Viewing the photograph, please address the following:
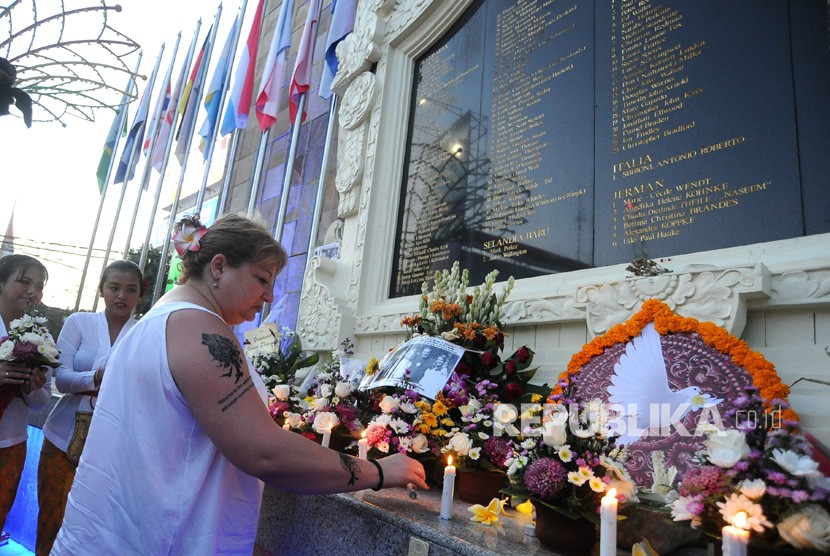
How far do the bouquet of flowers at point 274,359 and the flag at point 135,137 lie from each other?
970cm

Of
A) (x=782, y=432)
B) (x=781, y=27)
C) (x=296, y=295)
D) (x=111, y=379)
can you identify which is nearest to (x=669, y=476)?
(x=782, y=432)

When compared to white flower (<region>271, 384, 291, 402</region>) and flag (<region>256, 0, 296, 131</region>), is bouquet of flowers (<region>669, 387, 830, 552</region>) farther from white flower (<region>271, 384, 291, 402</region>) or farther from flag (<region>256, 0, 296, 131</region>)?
flag (<region>256, 0, 296, 131</region>)

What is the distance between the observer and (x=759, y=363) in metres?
1.92

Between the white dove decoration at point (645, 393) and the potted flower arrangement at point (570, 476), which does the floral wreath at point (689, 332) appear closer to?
the white dove decoration at point (645, 393)

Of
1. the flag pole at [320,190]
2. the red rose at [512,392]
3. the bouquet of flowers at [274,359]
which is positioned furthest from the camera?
the flag pole at [320,190]

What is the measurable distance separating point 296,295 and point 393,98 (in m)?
4.11

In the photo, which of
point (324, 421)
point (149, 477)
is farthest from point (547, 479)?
point (324, 421)

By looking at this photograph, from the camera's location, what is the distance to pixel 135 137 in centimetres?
1176

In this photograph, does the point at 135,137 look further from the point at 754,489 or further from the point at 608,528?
the point at 754,489

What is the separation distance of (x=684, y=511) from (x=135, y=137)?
43.6 feet

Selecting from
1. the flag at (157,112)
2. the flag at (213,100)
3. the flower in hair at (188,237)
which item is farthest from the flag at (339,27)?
the flag at (157,112)

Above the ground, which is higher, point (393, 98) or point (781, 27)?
point (393, 98)

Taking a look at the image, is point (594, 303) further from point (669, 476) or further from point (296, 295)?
point (296, 295)

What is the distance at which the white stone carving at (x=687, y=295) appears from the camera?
6.77ft
